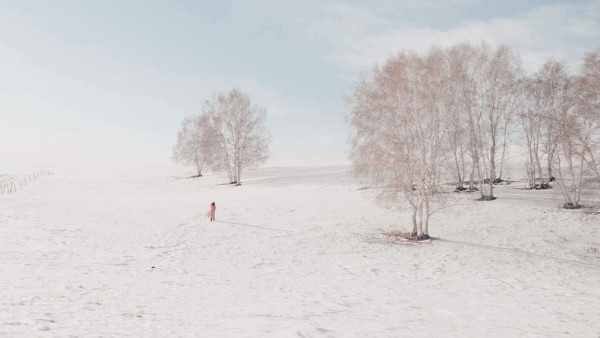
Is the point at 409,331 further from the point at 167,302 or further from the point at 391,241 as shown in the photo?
the point at 391,241

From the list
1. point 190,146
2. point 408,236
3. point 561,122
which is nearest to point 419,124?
point 408,236

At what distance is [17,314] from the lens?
748 centimetres

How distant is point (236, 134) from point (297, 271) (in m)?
35.3

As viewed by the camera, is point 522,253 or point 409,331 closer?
point 409,331

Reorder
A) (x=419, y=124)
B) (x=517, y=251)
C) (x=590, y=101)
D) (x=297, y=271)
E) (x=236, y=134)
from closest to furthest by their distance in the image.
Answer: (x=297, y=271), (x=590, y=101), (x=517, y=251), (x=419, y=124), (x=236, y=134)

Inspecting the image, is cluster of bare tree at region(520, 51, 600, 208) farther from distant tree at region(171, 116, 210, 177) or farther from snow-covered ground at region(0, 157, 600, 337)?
distant tree at region(171, 116, 210, 177)

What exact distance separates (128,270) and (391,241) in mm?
14421

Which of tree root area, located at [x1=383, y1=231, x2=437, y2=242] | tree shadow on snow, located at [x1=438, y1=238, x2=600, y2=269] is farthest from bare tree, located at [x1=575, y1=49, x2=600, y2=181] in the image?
tree root area, located at [x1=383, y1=231, x2=437, y2=242]

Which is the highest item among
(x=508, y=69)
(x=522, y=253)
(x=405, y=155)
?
(x=508, y=69)

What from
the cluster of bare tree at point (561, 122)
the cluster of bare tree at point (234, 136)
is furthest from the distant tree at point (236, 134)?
the cluster of bare tree at point (561, 122)

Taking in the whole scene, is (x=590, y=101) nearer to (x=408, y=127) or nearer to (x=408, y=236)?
(x=408, y=127)

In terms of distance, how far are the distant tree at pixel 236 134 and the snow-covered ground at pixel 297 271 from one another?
57.8ft

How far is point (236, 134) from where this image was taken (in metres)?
47.1

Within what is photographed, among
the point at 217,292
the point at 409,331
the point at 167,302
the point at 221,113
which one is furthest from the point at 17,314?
the point at 221,113
